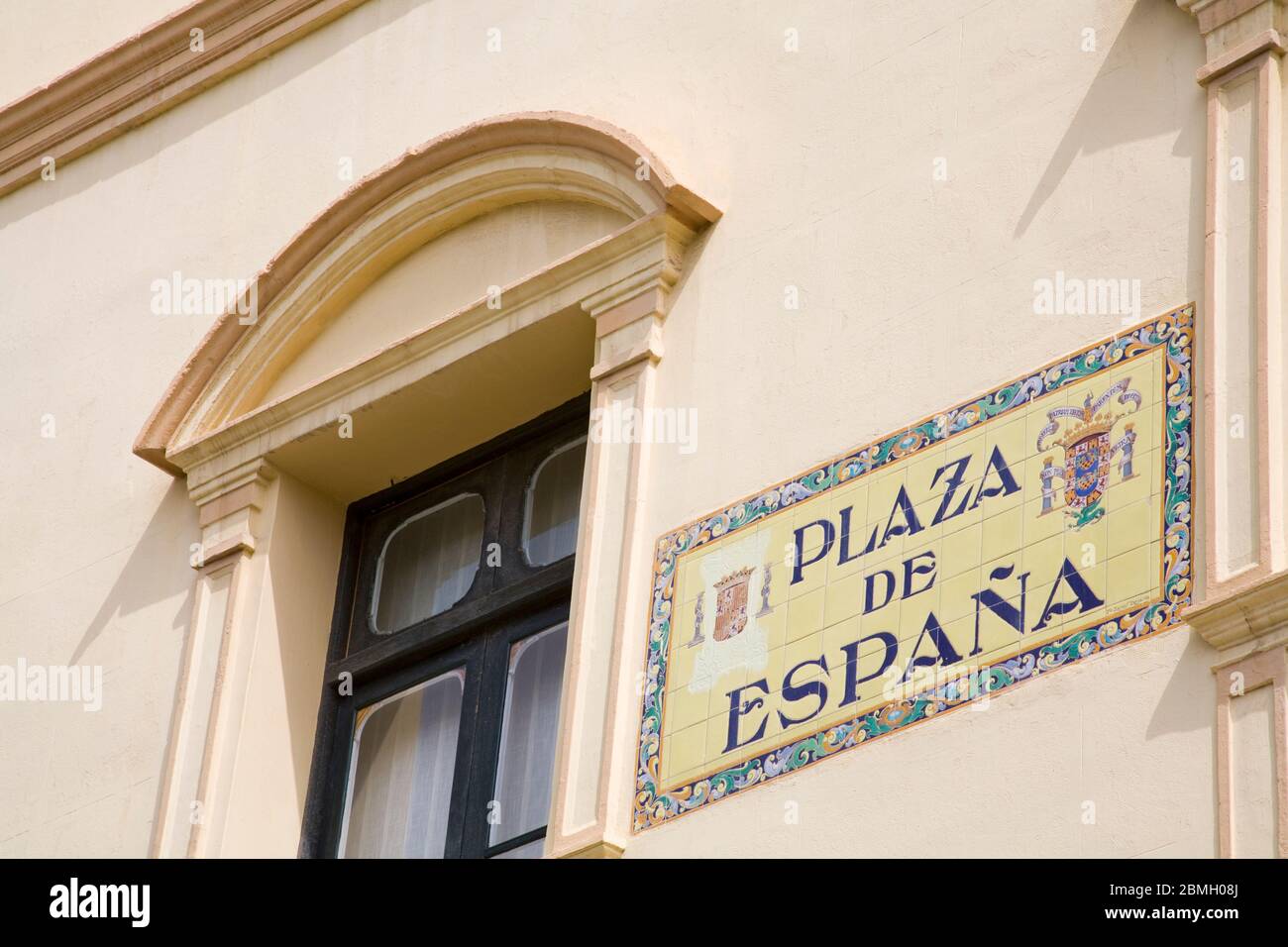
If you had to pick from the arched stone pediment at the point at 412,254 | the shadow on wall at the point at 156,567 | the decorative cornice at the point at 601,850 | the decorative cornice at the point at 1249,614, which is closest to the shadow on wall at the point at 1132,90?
the arched stone pediment at the point at 412,254

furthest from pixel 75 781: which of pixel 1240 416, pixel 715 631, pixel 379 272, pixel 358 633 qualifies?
pixel 1240 416

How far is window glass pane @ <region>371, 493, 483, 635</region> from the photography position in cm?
916

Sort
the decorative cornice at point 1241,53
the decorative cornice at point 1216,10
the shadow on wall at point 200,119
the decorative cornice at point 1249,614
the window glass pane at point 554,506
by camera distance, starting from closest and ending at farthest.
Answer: the decorative cornice at point 1249,614, the decorative cornice at point 1241,53, the decorative cornice at point 1216,10, the window glass pane at point 554,506, the shadow on wall at point 200,119

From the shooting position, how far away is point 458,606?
29.6ft

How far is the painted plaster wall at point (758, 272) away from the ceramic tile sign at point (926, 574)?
4.0 inches

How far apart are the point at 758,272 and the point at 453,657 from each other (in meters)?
1.76

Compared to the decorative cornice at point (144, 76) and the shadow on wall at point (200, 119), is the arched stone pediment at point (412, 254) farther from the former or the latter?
the decorative cornice at point (144, 76)

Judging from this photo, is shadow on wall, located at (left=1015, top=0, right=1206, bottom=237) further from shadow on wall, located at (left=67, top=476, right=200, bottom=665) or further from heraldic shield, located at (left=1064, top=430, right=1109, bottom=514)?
shadow on wall, located at (left=67, top=476, right=200, bottom=665)

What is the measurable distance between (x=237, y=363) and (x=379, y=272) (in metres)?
0.62

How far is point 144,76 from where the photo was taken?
36.0 feet

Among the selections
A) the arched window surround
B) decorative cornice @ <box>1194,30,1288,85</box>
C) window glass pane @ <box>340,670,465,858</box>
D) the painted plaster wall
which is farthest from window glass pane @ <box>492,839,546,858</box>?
decorative cornice @ <box>1194,30,1288,85</box>

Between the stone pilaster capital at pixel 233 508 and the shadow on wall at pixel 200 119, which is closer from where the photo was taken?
the stone pilaster capital at pixel 233 508

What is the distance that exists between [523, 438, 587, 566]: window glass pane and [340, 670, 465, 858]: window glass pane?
0.49 metres

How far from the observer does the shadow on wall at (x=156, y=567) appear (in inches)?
376
